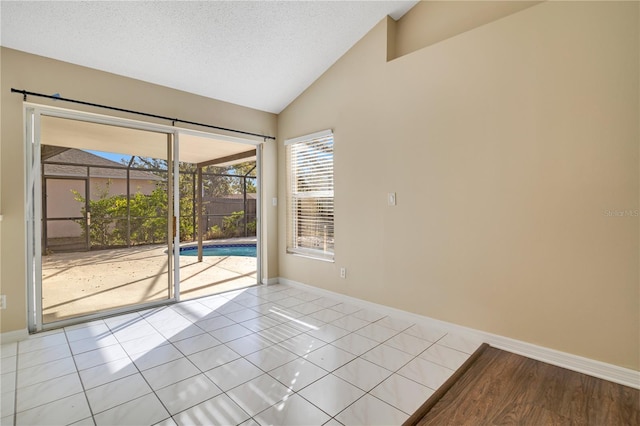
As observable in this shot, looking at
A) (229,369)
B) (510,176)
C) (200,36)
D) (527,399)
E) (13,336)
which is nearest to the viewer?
(527,399)

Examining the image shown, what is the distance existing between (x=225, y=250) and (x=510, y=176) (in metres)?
7.30

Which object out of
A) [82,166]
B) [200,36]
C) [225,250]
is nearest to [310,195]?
[200,36]

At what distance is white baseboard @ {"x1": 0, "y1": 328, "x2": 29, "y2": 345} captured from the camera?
2740mm

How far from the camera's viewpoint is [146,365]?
93.0 inches

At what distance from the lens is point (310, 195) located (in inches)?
171

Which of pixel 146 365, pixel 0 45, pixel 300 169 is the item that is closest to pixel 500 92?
pixel 300 169

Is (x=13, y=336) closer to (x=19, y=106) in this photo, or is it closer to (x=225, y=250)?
(x=19, y=106)

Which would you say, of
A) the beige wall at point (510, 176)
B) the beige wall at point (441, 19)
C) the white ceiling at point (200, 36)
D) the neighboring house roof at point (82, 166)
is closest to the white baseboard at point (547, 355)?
the beige wall at point (510, 176)

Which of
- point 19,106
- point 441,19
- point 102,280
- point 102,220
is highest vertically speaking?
point 441,19

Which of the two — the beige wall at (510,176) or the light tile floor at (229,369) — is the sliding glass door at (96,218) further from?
the beige wall at (510,176)

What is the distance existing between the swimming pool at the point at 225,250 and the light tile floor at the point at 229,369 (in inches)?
177

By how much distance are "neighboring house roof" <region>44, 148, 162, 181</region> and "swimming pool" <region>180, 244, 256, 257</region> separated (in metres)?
4.56

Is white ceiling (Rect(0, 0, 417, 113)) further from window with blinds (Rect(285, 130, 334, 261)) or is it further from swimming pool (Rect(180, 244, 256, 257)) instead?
swimming pool (Rect(180, 244, 256, 257))

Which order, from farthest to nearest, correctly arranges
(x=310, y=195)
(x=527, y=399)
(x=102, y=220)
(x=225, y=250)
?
1. (x=225, y=250)
2. (x=310, y=195)
3. (x=102, y=220)
4. (x=527, y=399)
